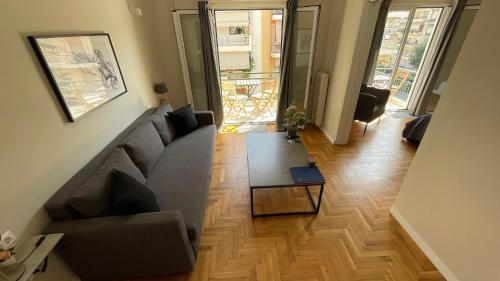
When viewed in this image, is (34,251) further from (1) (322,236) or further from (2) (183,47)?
(2) (183,47)

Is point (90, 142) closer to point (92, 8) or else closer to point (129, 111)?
point (129, 111)

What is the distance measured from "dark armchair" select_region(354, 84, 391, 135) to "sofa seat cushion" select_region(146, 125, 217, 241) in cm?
253

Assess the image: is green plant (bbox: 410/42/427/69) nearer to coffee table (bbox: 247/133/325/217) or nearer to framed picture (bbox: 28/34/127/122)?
coffee table (bbox: 247/133/325/217)

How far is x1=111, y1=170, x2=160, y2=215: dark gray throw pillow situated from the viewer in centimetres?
136

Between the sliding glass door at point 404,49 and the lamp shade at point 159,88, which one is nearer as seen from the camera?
the lamp shade at point 159,88

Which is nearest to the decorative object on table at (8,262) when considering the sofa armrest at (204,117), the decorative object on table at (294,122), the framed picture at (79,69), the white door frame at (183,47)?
the framed picture at (79,69)

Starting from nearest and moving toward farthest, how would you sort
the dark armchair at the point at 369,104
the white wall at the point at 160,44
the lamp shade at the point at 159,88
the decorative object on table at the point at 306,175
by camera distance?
the decorative object on table at the point at 306,175, the white wall at the point at 160,44, the lamp shade at the point at 159,88, the dark armchair at the point at 369,104

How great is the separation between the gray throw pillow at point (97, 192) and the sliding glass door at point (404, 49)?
15.0ft

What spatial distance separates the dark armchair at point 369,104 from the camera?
338cm

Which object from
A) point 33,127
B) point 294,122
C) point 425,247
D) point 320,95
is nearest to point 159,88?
point 33,127

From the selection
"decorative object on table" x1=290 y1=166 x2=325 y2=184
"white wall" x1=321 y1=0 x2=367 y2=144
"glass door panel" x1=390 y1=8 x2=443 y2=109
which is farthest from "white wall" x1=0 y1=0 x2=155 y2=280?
"glass door panel" x1=390 y1=8 x2=443 y2=109

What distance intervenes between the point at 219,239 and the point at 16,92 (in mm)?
1765

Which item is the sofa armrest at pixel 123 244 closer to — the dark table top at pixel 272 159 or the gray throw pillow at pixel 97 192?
the gray throw pillow at pixel 97 192

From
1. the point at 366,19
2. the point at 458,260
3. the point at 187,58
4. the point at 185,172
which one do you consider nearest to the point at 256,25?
the point at 187,58
